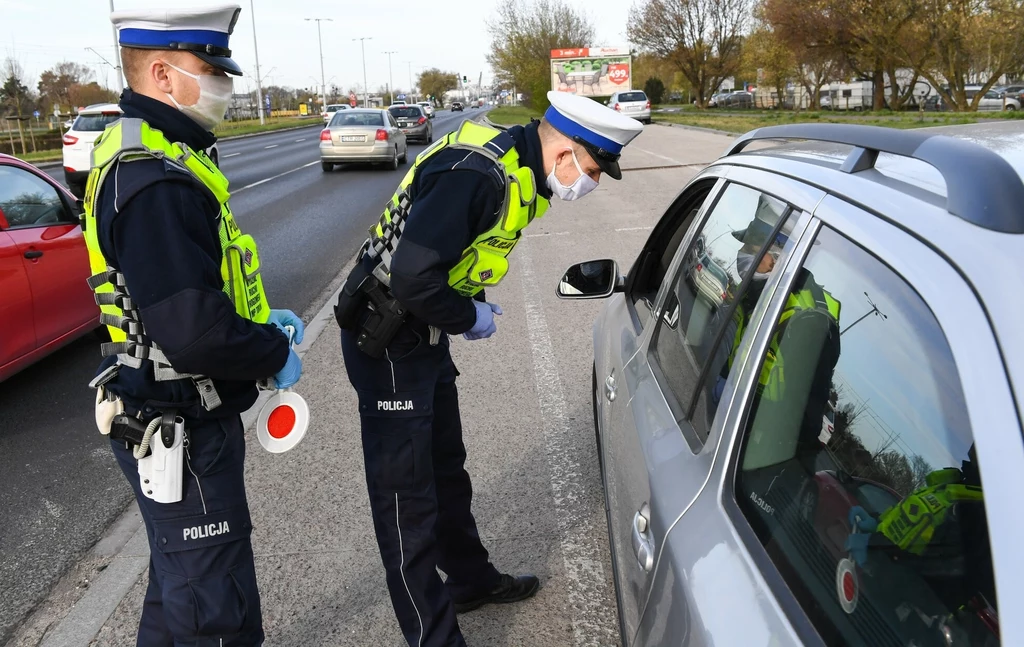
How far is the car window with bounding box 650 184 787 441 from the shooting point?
1869mm

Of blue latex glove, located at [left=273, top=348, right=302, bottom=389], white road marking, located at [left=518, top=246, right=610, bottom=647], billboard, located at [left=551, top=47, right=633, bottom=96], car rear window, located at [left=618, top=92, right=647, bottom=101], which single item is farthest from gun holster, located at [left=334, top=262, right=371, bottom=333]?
billboard, located at [left=551, top=47, right=633, bottom=96]

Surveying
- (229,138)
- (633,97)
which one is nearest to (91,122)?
(229,138)

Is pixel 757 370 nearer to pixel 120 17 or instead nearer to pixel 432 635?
pixel 432 635

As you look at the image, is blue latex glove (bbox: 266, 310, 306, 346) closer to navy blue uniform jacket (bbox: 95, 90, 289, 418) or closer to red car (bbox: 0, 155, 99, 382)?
navy blue uniform jacket (bbox: 95, 90, 289, 418)

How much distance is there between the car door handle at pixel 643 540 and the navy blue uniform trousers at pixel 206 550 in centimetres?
97

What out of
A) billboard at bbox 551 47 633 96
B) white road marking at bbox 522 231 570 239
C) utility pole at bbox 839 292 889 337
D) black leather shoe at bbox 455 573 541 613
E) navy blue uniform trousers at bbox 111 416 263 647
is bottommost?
black leather shoe at bbox 455 573 541 613

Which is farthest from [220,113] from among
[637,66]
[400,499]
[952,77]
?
[637,66]

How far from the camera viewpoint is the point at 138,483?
2.09 metres

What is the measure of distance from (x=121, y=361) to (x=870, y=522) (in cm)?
170

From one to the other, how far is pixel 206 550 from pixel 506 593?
1315 mm

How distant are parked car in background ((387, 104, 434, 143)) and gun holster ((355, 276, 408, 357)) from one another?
105 feet

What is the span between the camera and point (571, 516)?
3607 mm

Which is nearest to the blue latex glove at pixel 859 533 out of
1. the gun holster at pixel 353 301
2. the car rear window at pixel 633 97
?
the gun holster at pixel 353 301

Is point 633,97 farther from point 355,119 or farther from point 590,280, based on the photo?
point 590,280
